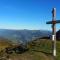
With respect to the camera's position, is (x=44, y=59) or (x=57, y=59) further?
(x=57, y=59)

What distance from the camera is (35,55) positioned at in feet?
60.0

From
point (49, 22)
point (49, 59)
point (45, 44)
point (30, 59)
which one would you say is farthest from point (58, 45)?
point (30, 59)

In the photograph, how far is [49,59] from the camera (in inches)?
744

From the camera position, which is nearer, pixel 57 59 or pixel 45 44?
pixel 57 59

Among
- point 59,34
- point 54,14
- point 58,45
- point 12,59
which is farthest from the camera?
point 59,34

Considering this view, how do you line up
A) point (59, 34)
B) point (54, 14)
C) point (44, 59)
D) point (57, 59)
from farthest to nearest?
point (59, 34) → point (54, 14) → point (57, 59) → point (44, 59)

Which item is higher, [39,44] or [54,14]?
[54,14]

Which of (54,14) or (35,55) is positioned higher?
(54,14)

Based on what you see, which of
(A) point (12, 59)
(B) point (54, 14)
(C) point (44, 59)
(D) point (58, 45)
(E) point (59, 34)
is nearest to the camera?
(A) point (12, 59)

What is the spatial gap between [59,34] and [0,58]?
70.8 feet

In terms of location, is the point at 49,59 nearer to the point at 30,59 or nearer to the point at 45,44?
the point at 30,59

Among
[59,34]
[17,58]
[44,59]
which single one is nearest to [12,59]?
[17,58]

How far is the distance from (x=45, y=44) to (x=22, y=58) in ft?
34.0

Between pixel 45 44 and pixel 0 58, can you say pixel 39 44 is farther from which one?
pixel 0 58
